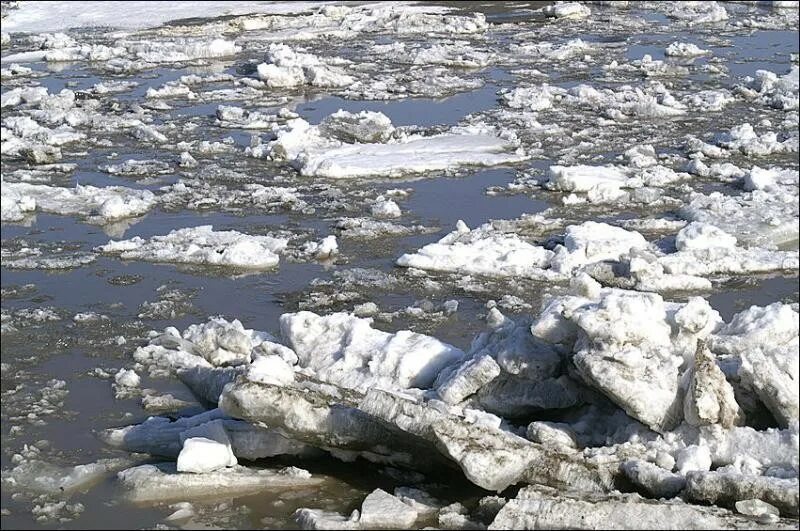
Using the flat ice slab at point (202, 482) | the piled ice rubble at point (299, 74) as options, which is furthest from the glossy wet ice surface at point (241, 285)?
the piled ice rubble at point (299, 74)

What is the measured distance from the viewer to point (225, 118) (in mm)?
16094

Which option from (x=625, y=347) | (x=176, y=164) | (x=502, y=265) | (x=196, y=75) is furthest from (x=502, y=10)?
(x=625, y=347)

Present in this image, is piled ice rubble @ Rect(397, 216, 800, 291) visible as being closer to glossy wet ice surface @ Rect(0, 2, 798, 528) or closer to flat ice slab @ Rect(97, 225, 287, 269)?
glossy wet ice surface @ Rect(0, 2, 798, 528)

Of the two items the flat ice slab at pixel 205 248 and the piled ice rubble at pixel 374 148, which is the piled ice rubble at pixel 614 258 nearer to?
the flat ice slab at pixel 205 248

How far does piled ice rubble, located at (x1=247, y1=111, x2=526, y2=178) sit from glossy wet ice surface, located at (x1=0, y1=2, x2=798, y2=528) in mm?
226

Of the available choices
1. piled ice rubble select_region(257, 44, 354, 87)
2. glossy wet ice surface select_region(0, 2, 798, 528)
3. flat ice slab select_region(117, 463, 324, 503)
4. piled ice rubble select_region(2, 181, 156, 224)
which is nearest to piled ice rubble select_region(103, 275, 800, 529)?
flat ice slab select_region(117, 463, 324, 503)

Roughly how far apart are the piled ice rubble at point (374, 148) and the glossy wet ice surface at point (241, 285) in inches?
8.9

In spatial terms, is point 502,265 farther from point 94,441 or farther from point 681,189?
point 94,441

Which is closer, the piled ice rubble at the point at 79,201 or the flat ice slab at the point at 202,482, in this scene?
the flat ice slab at the point at 202,482

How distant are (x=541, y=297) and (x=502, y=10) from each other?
818 inches

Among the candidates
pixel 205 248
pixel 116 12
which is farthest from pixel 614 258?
pixel 116 12

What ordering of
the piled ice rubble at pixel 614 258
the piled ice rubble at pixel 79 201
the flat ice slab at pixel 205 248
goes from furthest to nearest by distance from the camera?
1. the piled ice rubble at pixel 79 201
2. the flat ice slab at pixel 205 248
3. the piled ice rubble at pixel 614 258

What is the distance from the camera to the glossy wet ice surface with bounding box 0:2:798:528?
19.2 ft

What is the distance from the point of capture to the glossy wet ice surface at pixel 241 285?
585 cm
